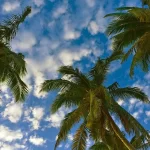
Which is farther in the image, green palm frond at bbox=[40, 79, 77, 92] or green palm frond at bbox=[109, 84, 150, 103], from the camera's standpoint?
green palm frond at bbox=[109, 84, 150, 103]

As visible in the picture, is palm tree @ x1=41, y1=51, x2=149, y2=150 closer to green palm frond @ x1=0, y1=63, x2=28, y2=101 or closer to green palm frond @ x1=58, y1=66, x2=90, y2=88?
green palm frond @ x1=58, y1=66, x2=90, y2=88

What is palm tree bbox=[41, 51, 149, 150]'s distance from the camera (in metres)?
19.9

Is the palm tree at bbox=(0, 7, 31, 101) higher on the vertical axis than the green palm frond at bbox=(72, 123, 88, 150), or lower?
higher

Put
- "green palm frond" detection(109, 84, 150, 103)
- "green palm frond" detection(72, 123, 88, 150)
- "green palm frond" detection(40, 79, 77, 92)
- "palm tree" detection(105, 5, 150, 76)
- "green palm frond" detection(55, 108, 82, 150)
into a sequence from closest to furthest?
"palm tree" detection(105, 5, 150, 76)
"green palm frond" detection(55, 108, 82, 150)
"green palm frond" detection(72, 123, 88, 150)
"green palm frond" detection(40, 79, 77, 92)
"green palm frond" detection(109, 84, 150, 103)

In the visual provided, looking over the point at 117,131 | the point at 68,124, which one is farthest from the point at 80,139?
the point at 117,131

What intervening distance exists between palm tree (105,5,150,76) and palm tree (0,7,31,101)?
16.2ft

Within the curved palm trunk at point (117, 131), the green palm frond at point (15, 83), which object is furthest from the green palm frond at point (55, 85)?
the curved palm trunk at point (117, 131)

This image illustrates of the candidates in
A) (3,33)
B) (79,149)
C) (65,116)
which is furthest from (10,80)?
(79,149)

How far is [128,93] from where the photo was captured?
22.5 m

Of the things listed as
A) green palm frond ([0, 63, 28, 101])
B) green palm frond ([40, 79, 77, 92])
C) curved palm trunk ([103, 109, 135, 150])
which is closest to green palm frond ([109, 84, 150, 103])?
curved palm trunk ([103, 109, 135, 150])

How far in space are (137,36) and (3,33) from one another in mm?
7351

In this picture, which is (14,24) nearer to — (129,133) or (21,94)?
(21,94)

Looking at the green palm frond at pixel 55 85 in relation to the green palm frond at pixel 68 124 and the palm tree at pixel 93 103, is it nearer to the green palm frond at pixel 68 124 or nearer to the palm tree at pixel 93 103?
the palm tree at pixel 93 103

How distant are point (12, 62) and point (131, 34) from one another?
6820 millimetres
